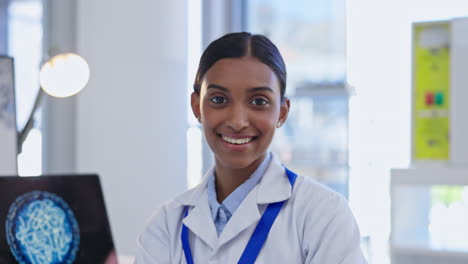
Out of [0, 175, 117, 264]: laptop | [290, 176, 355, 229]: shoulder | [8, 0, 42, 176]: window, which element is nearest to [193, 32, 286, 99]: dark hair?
[290, 176, 355, 229]: shoulder

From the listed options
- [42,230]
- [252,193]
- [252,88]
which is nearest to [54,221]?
[42,230]

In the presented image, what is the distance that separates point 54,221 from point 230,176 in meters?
0.64

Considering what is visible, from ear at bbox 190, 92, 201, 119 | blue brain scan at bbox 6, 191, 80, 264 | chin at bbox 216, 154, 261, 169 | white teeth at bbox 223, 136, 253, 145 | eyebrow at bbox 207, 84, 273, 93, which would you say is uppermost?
eyebrow at bbox 207, 84, 273, 93

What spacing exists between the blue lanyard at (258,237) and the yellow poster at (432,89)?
0.93 m

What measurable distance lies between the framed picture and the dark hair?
95 cm

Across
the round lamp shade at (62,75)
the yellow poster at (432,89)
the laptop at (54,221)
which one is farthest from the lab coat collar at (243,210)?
the yellow poster at (432,89)

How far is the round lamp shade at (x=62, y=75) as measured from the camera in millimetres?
1805

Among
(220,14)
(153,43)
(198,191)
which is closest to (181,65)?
(153,43)

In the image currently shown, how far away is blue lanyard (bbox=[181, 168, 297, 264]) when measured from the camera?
3.66 feet

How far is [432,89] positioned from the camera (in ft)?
6.36

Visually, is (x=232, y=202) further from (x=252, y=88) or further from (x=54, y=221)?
(x=54, y=221)

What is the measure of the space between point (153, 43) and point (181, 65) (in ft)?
0.58

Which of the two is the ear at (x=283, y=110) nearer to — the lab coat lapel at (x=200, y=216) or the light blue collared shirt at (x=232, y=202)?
the light blue collared shirt at (x=232, y=202)

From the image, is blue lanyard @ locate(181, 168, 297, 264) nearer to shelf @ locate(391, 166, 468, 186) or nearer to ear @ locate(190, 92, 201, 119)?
ear @ locate(190, 92, 201, 119)
